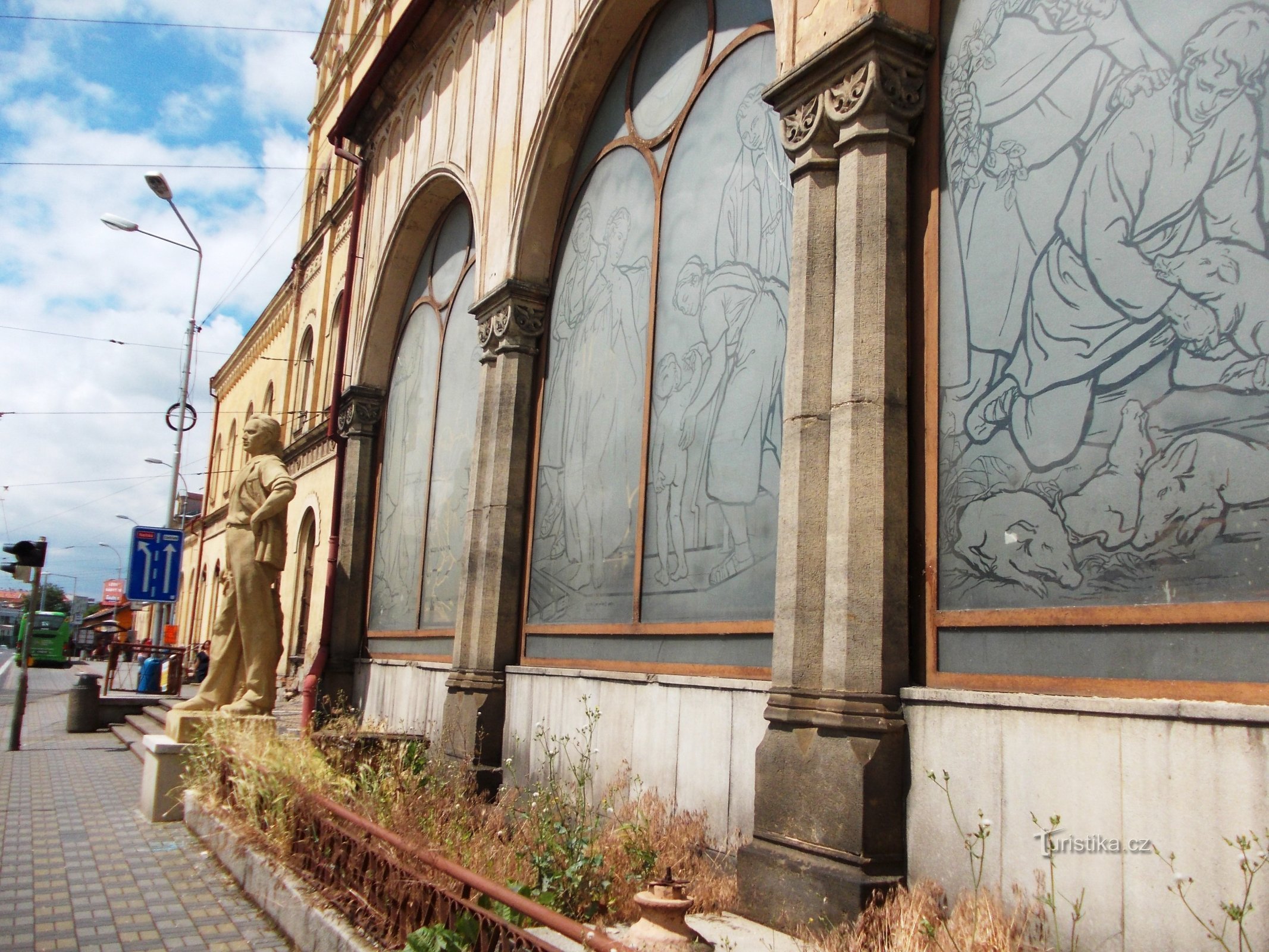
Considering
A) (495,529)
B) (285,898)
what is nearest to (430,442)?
(495,529)

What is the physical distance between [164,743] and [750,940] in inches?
258

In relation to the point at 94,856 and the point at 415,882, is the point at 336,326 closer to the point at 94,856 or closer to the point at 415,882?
the point at 94,856

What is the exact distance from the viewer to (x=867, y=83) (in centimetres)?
554

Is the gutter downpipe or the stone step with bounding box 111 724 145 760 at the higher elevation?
the gutter downpipe

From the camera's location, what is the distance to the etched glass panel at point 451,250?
12.8m

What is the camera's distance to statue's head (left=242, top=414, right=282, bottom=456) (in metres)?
10.6

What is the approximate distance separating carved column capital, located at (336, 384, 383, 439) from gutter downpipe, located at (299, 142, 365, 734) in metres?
0.32

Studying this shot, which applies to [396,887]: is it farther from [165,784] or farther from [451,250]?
[451,250]

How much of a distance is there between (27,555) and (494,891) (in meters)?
12.9

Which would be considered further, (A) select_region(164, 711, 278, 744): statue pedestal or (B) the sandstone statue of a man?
(B) the sandstone statue of a man

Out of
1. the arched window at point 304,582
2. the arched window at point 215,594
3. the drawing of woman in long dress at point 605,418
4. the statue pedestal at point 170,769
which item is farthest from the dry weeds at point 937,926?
the arched window at point 215,594

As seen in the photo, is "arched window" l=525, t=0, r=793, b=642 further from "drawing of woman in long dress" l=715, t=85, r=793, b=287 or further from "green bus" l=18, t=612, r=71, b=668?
"green bus" l=18, t=612, r=71, b=668

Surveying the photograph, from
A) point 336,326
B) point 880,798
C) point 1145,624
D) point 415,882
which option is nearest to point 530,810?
point 415,882

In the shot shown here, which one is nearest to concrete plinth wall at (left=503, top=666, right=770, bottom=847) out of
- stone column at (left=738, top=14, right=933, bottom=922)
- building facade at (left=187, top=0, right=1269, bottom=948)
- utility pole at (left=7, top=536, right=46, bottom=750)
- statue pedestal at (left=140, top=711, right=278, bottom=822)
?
building facade at (left=187, top=0, right=1269, bottom=948)
